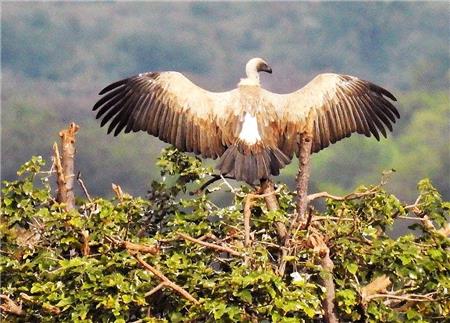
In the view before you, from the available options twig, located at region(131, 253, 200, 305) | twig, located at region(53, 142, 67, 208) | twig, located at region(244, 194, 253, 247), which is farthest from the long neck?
twig, located at region(131, 253, 200, 305)

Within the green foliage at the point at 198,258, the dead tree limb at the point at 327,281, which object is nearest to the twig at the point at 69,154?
the green foliage at the point at 198,258

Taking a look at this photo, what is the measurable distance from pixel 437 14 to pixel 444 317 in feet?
313

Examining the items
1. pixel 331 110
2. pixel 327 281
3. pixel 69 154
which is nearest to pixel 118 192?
pixel 69 154

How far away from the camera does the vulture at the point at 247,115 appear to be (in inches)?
419

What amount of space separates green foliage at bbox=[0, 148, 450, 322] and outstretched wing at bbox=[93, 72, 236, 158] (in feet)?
2.42

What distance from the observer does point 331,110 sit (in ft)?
36.9

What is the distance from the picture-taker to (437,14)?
102562 millimetres

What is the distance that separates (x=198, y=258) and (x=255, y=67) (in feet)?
9.68

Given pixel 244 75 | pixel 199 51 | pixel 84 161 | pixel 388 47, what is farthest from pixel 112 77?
pixel 244 75

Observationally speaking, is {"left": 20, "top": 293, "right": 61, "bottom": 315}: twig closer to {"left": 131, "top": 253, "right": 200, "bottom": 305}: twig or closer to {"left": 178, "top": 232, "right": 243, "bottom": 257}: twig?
{"left": 131, "top": 253, "right": 200, "bottom": 305}: twig

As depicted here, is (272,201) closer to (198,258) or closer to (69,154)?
(198,258)

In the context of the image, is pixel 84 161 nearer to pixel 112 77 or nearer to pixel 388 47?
pixel 112 77

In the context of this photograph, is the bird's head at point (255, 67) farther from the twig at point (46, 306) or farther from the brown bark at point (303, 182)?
the twig at point (46, 306)

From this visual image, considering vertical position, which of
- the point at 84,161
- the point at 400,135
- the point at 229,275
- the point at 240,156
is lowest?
the point at 229,275
